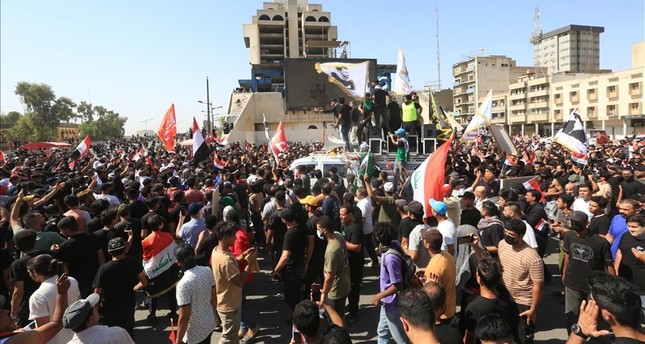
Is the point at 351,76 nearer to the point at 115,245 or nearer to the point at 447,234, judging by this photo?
the point at 447,234

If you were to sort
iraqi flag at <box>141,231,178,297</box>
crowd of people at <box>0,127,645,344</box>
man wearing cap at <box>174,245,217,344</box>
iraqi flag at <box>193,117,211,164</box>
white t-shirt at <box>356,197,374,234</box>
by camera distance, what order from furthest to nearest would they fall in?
iraqi flag at <box>193,117,211,164</box> < white t-shirt at <box>356,197,374,234</box> < iraqi flag at <box>141,231,178,297</box> < man wearing cap at <box>174,245,217,344</box> < crowd of people at <box>0,127,645,344</box>

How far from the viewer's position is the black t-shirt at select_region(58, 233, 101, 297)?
445cm

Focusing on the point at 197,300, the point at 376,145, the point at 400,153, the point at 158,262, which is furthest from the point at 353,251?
the point at 376,145

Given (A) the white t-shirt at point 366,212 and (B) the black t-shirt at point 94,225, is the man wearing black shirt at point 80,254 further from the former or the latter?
(A) the white t-shirt at point 366,212

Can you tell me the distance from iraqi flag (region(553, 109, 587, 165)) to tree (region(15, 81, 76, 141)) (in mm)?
76259

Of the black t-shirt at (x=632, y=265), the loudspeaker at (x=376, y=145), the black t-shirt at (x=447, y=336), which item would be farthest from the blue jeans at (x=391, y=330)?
the loudspeaker at (x=376, y=145)

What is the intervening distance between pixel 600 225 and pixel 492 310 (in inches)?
125

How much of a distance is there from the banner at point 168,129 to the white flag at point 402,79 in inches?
315

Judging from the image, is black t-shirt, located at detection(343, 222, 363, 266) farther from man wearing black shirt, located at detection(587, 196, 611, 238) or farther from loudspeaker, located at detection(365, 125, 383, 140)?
loudspeaker, located at detection(365, 125, 383, 140)

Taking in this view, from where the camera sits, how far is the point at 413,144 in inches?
474

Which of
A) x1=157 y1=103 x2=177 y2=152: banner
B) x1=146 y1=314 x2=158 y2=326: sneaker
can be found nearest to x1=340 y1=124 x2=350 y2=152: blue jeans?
x1=157 y1=103 x2=177 y2=152: banner

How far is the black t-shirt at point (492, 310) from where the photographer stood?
3.11 meters

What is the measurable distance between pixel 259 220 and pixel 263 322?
8.90 feet

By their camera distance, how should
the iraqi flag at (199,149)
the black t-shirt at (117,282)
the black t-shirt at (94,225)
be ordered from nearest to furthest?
1. the black t-shirt at (117,282)
2. the black t-shirt at (94,225)
3. the iraqi flag at (199,149)
